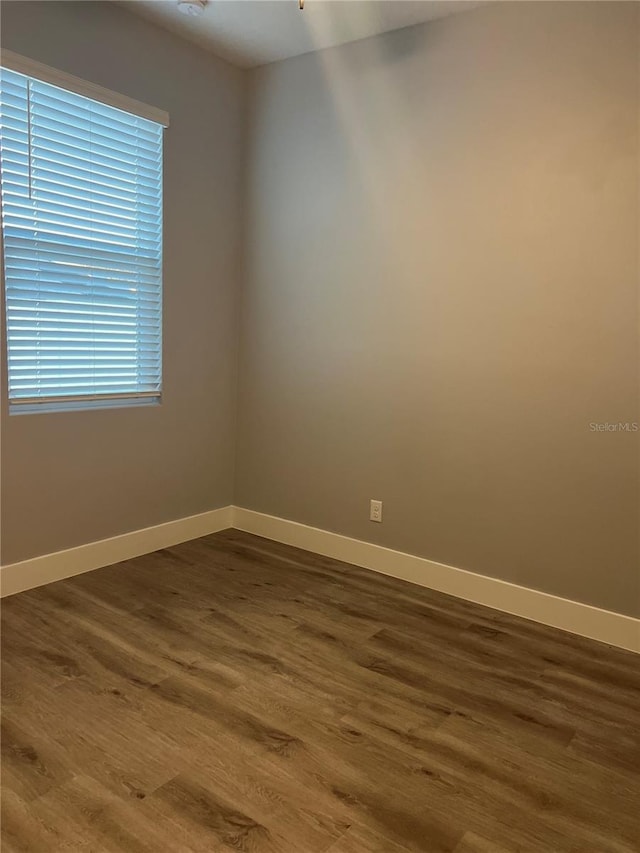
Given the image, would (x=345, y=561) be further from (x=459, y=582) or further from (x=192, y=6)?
(x=192, y=6)

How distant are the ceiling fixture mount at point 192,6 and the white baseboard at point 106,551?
99.2 inches

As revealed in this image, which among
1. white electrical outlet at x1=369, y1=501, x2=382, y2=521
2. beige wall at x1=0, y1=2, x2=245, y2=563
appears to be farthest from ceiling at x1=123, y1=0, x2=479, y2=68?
white electrical outlet at x1=369, y1=501, x2=382, y2=521

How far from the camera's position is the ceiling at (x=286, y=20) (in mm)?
2812

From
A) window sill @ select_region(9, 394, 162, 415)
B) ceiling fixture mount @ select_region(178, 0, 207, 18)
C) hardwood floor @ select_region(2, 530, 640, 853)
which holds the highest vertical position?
ceiling fixture mount @ select_region(178, 0, 207, 18)

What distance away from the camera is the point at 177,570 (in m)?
3.23

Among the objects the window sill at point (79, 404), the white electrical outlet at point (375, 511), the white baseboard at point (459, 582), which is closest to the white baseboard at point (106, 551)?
the white baseboard at point (459, 582)

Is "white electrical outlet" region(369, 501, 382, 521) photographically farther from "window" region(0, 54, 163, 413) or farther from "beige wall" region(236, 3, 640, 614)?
"window" region(0, 54, 163, 413)

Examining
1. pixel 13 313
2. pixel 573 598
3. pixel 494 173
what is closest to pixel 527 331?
pixel 494 173

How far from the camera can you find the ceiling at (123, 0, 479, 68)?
2.81 m

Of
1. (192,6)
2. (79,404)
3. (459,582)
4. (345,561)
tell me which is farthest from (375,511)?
(192,6)

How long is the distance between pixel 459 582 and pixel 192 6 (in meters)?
2.91

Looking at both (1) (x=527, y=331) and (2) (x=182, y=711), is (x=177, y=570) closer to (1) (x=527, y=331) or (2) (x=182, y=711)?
(2) (x=182, y=711)

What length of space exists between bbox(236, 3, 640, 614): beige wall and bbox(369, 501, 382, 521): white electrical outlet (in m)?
0.04

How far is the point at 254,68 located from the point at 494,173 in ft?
5.45
